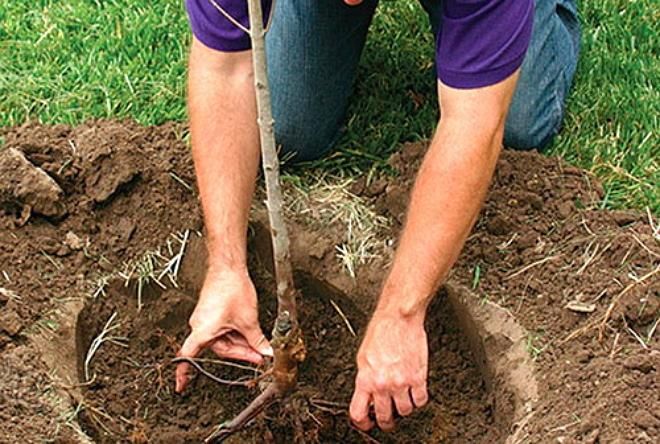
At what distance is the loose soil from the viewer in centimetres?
237

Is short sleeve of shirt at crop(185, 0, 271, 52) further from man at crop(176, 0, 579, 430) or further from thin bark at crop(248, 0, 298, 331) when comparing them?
thin bark at crop(248, 0, 298, 331)

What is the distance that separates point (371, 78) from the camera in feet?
10.9

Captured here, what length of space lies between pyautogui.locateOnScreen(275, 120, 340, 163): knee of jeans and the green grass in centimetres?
4

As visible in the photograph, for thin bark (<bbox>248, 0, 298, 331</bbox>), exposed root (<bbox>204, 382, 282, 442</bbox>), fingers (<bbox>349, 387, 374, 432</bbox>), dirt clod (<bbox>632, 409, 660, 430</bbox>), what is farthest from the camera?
exposed root (<bbox>204, 382, 282, 442</bbox>)

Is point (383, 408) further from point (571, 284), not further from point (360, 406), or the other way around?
point (571, 284)

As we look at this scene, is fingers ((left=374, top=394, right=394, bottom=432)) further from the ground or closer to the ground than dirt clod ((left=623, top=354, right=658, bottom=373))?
closer to the ground

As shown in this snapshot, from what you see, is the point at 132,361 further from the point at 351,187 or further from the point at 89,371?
the point at 351,187

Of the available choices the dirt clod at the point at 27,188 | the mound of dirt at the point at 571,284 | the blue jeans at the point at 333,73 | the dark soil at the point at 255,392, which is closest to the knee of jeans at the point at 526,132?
the blue jeans at the point at 333,73

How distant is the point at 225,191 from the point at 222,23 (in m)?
0.39

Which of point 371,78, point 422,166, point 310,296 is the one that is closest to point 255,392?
point 310,296

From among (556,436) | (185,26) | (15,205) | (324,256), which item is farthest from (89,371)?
(185,26)

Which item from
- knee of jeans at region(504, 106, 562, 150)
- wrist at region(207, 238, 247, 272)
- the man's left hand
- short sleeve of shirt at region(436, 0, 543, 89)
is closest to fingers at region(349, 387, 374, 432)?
the man's left hand

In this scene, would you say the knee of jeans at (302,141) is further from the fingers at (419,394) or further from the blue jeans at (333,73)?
the fingers at (419,394)

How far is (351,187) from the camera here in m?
2.95
